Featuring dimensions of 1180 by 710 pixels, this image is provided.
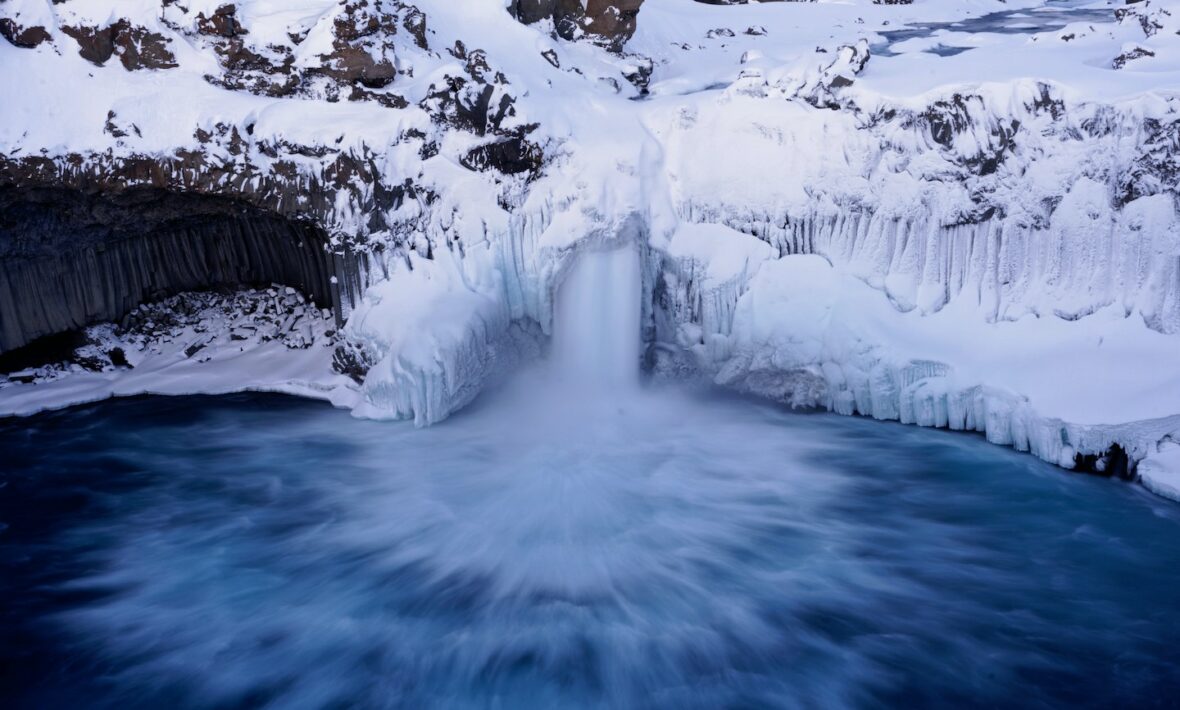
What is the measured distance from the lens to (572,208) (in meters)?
6.34

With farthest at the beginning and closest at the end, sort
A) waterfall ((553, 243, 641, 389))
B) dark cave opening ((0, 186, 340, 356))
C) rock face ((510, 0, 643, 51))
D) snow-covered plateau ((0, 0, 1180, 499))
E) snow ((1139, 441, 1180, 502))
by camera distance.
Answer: rock face ((510, 0, 643, 51)) < waterfall ((553, 243, 641, 389)) < dark cave opening ((0, 186, 340, 356)) < snow-covered plateau ((0, 0, 1180, 499)) < snow ((1139, 441, 1180, 502))

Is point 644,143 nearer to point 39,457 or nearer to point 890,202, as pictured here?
point 890,202

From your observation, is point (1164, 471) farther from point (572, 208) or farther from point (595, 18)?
point (595, 18)

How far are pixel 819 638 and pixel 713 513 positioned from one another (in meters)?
1.25

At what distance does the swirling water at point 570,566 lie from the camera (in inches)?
148

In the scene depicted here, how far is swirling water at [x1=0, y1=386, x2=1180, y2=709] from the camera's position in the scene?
148 inches

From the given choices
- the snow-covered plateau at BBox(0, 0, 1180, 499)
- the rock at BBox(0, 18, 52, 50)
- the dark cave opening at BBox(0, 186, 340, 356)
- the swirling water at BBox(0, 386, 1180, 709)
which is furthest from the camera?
the dark cave opening at BBox(0, 186, 340, 356)

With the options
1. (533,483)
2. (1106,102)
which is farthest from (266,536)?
(1106,102)

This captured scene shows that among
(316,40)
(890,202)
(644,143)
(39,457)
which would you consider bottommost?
(39,457)

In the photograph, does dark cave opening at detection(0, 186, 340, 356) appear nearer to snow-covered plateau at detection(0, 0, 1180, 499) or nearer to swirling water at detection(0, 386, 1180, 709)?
snow-covered plateau at detection(0, 0, 1180, 499)

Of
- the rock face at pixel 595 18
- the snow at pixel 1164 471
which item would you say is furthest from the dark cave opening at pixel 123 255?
the snow at pixel 1164 471

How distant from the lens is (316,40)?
6.23 metres

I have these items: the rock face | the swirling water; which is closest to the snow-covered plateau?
the swirling water

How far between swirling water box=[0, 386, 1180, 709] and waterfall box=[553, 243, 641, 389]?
0.33m
